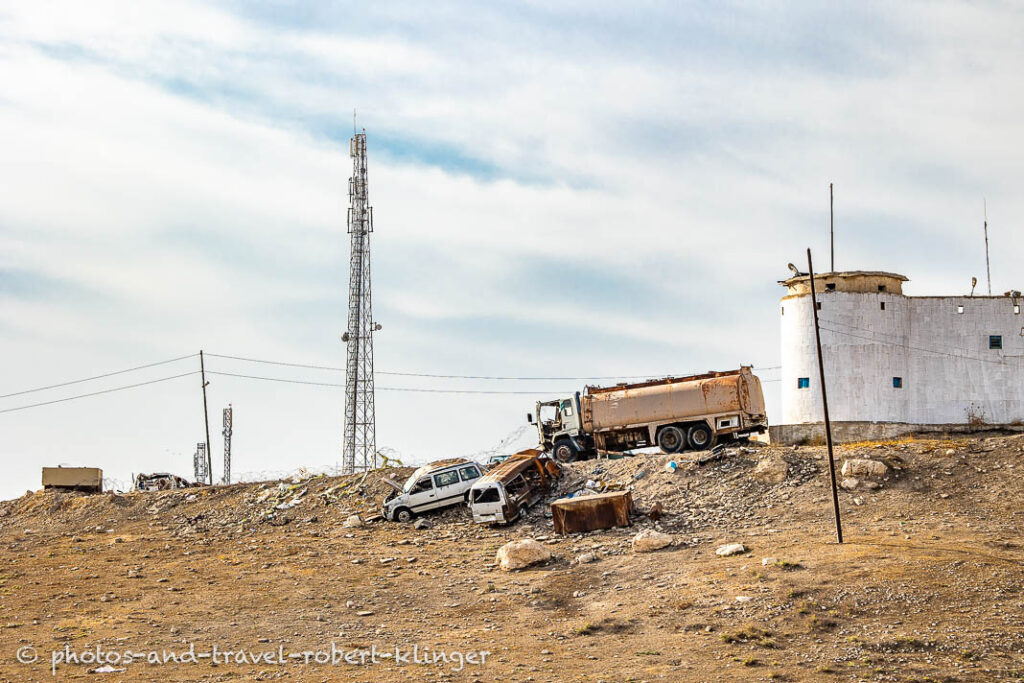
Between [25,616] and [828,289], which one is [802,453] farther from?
[25,616]

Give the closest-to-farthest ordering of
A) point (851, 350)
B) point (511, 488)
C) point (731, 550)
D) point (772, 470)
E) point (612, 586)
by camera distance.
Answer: point (612, 586)
point (731, 550)
point (772, 470)
point (511, 488)
point (851, 350)

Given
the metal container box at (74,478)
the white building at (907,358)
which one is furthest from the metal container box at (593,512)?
the metal container box at (74,478)

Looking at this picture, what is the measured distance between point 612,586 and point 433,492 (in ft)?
31.8

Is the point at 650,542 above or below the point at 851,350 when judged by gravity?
below

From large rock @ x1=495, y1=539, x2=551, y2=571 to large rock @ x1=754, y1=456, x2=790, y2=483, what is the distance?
7.19 m

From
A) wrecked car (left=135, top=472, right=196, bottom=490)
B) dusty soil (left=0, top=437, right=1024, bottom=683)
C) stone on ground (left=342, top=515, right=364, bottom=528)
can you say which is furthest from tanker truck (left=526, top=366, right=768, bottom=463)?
wrecked car (left=135, top=472, right=196, bottom=490)

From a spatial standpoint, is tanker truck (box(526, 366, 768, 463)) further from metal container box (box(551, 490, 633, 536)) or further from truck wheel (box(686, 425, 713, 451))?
metal container box (box(551, 490, 633, 536))

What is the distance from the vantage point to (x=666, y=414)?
1373 inches

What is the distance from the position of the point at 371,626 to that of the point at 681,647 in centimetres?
695

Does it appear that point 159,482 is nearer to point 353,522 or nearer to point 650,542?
point 353,522

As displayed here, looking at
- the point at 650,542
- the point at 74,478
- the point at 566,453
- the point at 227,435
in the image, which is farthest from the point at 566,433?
the point at 227,435

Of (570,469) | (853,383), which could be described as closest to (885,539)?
(570,469)

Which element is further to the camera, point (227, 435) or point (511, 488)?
point (227, 435)

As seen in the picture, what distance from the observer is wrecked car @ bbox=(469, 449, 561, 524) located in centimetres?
3003
